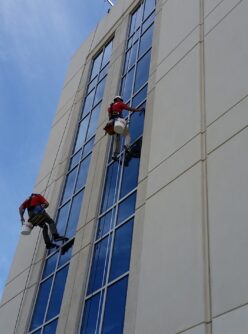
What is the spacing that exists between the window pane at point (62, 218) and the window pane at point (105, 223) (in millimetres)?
1900

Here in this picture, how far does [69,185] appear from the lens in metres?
15.2

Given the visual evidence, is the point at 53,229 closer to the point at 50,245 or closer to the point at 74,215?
the point at 50,245

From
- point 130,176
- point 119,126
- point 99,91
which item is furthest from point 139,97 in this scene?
point 99,91

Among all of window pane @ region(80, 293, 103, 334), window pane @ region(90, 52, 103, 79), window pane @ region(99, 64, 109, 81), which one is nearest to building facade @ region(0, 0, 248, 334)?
window pane @ region(80, 293, 103, 334)

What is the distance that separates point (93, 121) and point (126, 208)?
508 cm

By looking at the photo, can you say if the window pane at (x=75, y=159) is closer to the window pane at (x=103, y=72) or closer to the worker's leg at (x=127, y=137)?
the window pane at (x=103, y=72)

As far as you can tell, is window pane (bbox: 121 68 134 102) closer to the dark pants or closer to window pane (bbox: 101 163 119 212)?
window pane (bbox: 101 163 119 212)

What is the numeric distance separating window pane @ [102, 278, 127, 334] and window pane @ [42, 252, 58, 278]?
322 centimetres

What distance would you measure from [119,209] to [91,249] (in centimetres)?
109

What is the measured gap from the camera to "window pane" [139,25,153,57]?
15302mm

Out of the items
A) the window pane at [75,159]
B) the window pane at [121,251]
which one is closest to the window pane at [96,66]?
the window pane at [75,159]


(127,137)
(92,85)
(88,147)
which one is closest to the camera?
(127,137)

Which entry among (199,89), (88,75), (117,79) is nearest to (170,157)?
(199,89)

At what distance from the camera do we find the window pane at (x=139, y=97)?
1375cm
